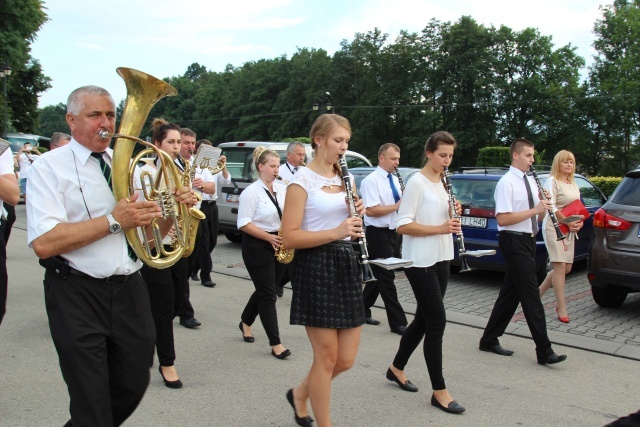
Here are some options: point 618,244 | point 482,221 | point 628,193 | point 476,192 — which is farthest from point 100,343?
point 476,192

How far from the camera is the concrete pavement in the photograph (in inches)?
164

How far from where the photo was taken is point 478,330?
21.2ft

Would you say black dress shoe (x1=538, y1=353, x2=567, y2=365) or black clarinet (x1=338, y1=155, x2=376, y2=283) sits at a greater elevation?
black clarinet (x1=338, y1=155, x2=376, y2=283)

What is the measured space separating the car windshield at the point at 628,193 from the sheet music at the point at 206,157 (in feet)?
16.0

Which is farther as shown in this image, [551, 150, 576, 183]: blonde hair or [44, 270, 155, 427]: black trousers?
[551, 150, 576, 183]: blonde hair

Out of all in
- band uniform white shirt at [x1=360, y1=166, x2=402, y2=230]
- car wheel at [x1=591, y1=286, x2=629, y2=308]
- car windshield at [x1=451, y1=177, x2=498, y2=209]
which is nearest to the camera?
band uniform white shirt at [x1=360, y1=166, x2=402, y2=230]

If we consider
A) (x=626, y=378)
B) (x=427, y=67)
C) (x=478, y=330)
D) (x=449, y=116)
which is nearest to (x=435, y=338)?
(x=626, y=378)

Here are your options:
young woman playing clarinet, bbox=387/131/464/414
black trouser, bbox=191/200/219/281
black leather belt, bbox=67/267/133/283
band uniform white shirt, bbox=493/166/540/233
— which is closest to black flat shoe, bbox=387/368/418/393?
young woman playing clarinet, bbox=387/131/464/414

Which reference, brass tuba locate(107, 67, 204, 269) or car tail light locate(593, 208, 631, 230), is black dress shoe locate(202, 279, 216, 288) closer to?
car tail light locate(593, 208, 631, 230)

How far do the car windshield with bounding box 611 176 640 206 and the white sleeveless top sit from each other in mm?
4679

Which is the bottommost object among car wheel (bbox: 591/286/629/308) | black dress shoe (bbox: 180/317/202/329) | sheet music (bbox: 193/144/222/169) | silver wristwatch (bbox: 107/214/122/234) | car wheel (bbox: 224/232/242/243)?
car wheel (bbox: 224/232/242/243)

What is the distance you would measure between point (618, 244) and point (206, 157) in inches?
199

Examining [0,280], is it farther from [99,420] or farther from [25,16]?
[25,16]

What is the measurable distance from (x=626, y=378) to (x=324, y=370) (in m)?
2.88
